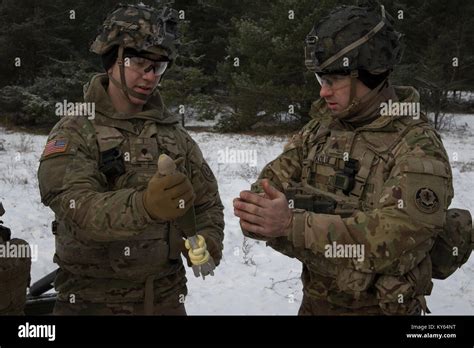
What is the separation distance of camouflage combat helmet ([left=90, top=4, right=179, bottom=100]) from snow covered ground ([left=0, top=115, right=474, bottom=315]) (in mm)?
3321

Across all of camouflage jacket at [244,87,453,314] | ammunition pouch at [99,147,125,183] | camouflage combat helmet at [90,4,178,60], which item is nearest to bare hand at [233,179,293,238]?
camouflage jacket at [244,87,453,314]

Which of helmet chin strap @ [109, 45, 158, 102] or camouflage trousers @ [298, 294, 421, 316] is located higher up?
helmet chin strap @ [109, 45, 158, 102]

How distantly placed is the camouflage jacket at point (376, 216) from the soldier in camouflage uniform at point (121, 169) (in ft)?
2.50

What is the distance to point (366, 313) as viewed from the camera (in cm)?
284

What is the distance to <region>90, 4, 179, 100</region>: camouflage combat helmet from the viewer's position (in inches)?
122

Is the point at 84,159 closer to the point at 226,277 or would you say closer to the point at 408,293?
the point at 408,293

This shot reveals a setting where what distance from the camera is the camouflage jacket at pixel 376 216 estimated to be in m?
2.38

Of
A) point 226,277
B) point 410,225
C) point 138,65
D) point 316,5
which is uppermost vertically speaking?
point 316,5

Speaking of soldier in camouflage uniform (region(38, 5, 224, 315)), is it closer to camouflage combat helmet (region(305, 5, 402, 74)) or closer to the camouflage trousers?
the camouflage trousers

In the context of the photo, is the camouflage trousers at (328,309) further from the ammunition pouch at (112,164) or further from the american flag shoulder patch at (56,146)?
the american flag shoulder patch at (56,146)

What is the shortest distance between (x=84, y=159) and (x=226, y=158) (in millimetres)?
10277

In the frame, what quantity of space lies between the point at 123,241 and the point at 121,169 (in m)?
0.46

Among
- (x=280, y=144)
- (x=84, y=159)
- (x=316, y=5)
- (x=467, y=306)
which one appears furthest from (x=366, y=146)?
(x=316, y=5)

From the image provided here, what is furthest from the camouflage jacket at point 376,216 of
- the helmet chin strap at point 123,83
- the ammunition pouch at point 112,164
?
the helmet chin strap at point 123,83
